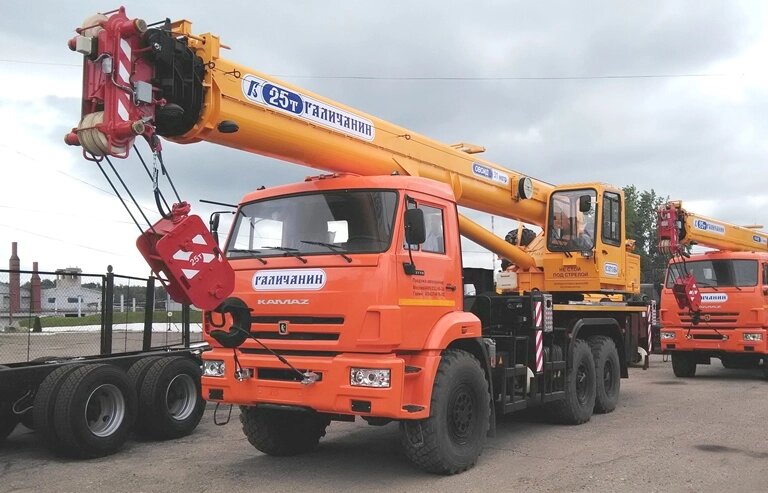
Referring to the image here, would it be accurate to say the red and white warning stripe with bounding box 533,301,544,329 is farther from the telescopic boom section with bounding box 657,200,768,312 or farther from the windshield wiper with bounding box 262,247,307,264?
the telescopic boom section with bounding box 657,200,768,312

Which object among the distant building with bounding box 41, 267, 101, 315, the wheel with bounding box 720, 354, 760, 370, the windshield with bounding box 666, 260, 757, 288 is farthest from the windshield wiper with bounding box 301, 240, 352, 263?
the wheel with bounding box 720, 354, 760, 370

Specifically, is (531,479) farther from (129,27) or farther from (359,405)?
(129,27)

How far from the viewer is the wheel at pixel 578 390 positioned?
30.6 ft

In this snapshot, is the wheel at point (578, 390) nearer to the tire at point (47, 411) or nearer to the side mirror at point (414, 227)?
the side mirror at point (414, 227)

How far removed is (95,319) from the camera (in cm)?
905

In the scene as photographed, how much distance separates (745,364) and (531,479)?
1249 cm

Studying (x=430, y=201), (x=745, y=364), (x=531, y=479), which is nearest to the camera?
(x=531, y=479)

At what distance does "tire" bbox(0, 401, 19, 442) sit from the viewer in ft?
24.8

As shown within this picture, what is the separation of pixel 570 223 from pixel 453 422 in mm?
5105

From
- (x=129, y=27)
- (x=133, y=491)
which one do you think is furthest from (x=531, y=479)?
(x=129, y=27)

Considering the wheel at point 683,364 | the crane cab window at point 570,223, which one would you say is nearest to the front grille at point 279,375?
the crane cab window at point 570,223

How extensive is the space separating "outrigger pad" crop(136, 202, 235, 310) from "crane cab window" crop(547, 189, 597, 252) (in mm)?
6164

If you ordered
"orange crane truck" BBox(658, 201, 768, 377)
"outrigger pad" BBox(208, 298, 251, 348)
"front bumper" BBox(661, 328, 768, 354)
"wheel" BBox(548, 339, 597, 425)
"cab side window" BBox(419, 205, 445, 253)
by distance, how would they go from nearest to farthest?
1. "outrigger pad" BBox(208, 298, 251, 348)
2. "cab side window" BBox(419, 205, 445, 253)
3. "wheel" BBox(548, 339, 597, 425)
4. "front bumper" BBox(661, 328, 768, 354)
5. "orange crane truck" BBox(658, 201, 768, 377)

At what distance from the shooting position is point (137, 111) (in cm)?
547
